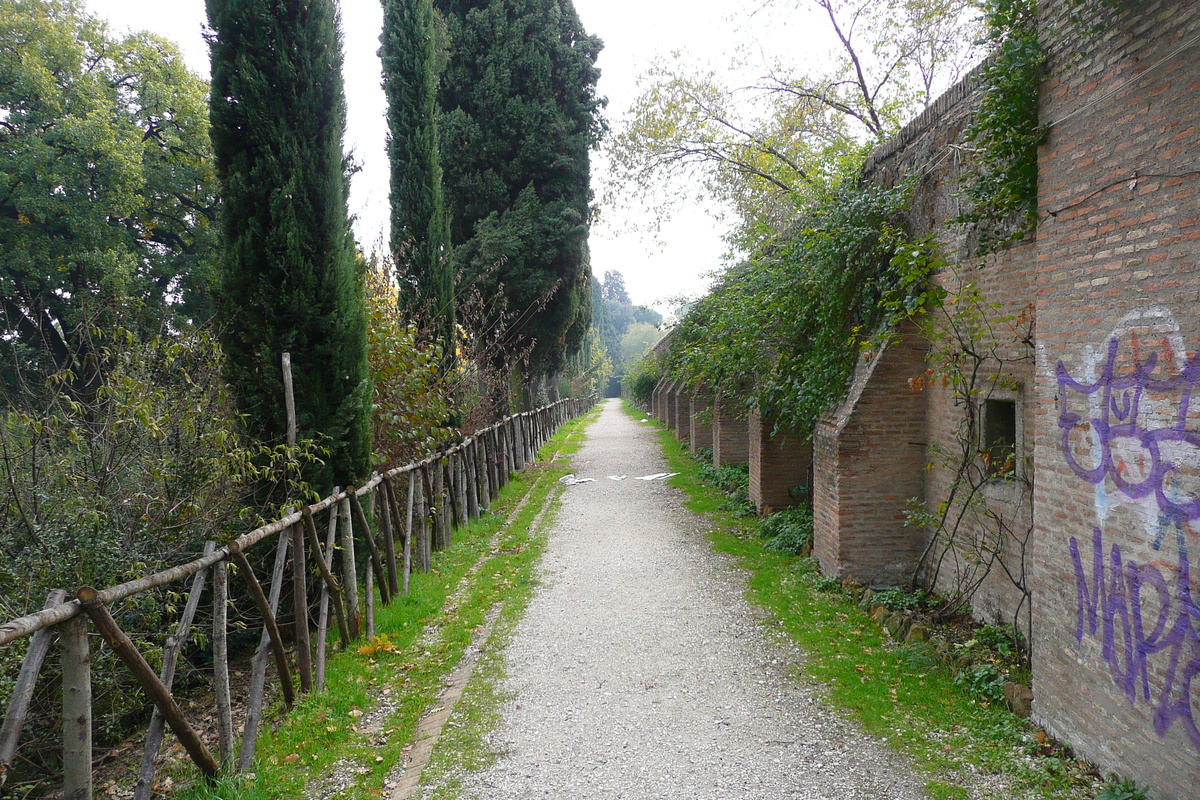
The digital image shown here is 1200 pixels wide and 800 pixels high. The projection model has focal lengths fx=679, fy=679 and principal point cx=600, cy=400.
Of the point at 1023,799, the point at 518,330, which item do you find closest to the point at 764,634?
the point at 1023,799

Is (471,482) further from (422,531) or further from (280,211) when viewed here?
(280,211)

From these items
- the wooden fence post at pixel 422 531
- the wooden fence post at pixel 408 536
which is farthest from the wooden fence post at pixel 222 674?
the wooden fence post at pixel 422 531

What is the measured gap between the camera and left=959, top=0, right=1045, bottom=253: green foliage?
13.8 feet

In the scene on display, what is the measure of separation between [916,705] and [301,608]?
4235 mm

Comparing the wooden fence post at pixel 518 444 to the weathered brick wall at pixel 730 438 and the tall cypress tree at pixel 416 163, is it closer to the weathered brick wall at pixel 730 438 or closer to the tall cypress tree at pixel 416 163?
the weathered brick wall at pixel 730 438

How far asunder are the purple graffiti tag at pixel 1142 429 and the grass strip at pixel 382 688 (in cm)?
425

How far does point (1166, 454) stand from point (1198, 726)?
3.94 feet

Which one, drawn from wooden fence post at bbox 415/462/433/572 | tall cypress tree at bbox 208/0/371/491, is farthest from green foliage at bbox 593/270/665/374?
tall cypress tree at bbox 208/0/371/491

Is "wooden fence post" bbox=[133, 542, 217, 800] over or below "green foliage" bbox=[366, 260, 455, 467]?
below

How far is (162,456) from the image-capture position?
14.8ft

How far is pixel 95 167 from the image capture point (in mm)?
17047

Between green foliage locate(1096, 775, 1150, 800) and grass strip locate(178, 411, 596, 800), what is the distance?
3720mm

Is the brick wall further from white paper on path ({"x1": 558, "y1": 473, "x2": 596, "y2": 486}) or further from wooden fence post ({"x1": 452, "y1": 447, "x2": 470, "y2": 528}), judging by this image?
wooden fence post ({"x1": 452, "y1": 447, "x2": 470, "y2": 528})

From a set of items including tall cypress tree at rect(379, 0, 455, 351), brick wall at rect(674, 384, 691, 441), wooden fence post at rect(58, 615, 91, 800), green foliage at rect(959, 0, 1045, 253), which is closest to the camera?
wooden fence post at rect(58, 615, 91, 800)
